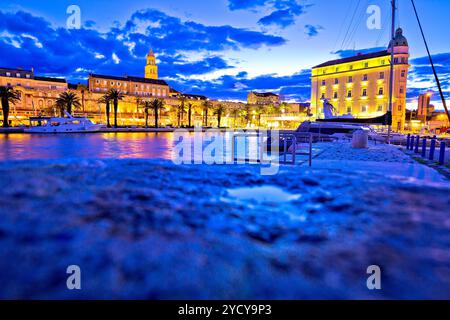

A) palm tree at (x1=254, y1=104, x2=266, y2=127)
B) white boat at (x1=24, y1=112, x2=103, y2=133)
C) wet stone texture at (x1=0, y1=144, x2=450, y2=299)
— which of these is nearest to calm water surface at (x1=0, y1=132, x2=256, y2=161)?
wet stone texture at (x1=0, y1=144, x2=450, y2=299)

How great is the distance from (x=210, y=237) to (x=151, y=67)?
12368 centimetres

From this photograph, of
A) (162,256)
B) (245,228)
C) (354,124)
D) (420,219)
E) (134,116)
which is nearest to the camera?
(162,256)

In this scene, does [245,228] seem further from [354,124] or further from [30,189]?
[354,124]

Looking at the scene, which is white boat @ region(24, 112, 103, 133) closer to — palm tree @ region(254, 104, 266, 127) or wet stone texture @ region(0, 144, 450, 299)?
wet stone texture @ region(0, 144, 450, 299)

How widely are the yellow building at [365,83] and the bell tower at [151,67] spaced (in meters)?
66.9

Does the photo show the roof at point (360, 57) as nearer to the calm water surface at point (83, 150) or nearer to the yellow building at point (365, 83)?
the yellow building at point (365, 83)

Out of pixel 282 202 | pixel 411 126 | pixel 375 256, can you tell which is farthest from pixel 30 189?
pixel 411 126

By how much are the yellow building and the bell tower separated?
66.9 m

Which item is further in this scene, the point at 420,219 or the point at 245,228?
the point at 420,219

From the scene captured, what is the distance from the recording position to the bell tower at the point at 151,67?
381 ft

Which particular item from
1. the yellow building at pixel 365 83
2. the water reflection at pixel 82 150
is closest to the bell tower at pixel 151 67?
the yellow building at pixel 365 83

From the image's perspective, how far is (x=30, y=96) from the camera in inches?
2682

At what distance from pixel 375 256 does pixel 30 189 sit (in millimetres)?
3537

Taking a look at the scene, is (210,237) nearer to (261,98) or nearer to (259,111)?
(259,111)
